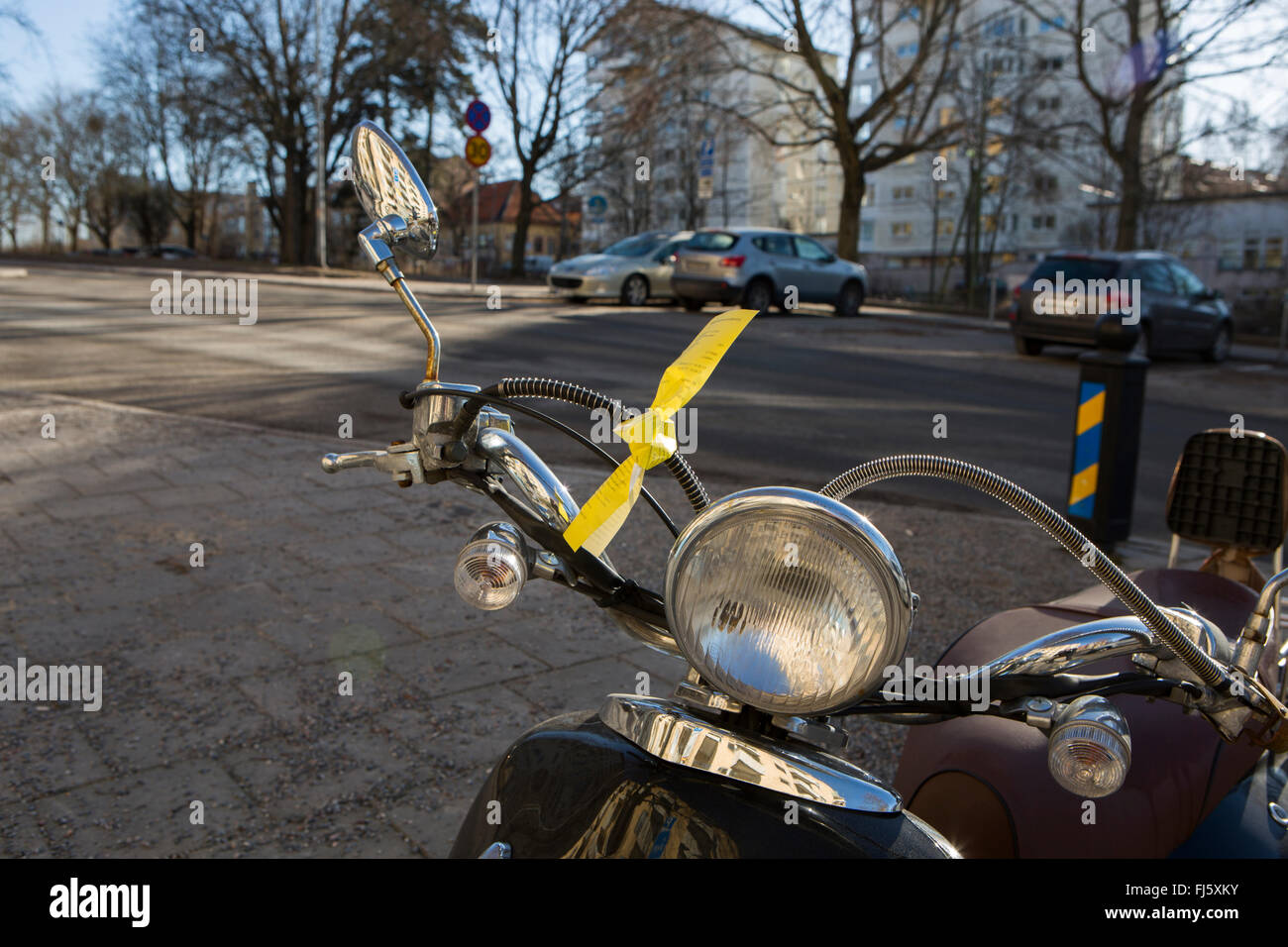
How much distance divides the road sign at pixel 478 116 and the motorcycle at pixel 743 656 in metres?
18.6

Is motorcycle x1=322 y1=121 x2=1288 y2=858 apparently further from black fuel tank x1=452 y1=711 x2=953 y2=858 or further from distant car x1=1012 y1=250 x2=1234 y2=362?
distant car x1=1012 y1=250 x2=1234 y2=362

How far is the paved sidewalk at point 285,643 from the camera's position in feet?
9.57

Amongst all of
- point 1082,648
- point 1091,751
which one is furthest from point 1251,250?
point 1091,751

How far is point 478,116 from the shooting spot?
752 inches

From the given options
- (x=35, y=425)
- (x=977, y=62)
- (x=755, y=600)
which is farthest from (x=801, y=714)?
(x=977, y=62)

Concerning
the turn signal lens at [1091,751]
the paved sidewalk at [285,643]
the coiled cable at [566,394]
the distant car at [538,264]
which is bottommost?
the paved sidewalk at [285,643]

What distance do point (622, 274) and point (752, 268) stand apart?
2704 mm

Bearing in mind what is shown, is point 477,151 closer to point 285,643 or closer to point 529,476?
point 285,643

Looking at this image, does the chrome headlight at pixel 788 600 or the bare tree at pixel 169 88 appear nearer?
the chrome headlight at pixel 788 600

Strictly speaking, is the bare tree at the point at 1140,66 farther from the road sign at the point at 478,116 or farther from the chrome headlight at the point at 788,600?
the chrome headlight at the point at 788,600

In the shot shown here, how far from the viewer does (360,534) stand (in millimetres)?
5477

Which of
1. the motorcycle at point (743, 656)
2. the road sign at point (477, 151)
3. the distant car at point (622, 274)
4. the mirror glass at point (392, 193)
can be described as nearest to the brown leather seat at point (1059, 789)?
the motorcycle at point (743, 656)

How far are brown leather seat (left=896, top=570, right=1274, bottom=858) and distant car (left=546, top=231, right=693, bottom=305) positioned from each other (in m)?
19.0

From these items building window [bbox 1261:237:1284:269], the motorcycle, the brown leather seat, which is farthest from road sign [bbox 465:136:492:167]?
building window [bbox 1261:237:1284:269]
